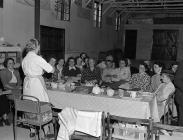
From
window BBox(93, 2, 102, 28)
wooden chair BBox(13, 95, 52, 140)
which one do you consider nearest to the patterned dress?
wooden chair BBox(13, 95, 52, 140)

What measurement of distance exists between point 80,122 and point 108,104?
84 cm

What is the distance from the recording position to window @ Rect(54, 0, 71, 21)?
244 inches

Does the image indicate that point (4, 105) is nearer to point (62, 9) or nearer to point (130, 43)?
point (62, 9)

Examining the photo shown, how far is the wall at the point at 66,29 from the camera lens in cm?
488

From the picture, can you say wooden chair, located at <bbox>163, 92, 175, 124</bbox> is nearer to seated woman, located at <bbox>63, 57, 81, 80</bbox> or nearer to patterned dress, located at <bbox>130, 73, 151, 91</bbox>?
patterned dress, located at <bbox>130, 73, 151, 91</bbox>

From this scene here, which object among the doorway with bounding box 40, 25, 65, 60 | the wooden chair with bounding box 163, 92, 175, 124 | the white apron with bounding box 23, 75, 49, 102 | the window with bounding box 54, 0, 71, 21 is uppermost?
the window with bounding box 54, 0, 71, 21

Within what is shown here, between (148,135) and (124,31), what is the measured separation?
9274 millimetres

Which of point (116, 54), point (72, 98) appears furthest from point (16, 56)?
point (116, 54)

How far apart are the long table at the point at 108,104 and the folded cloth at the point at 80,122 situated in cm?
78

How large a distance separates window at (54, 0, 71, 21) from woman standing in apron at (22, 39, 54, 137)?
3.22 meters

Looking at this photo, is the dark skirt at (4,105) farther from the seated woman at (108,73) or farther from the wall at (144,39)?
the wall at (144,39)

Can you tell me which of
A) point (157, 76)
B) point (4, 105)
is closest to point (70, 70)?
point (4, 105)

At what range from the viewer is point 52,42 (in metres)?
6.28

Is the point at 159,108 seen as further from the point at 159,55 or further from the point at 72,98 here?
the point at 159,55
